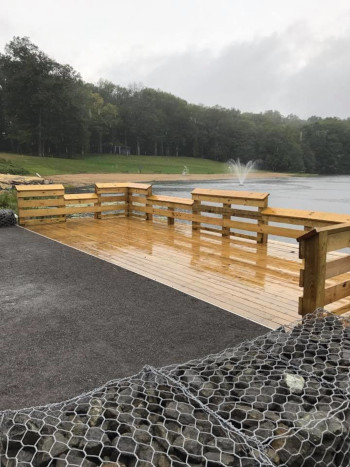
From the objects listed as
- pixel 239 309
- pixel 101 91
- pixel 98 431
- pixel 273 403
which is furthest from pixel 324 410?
pixel 101 91

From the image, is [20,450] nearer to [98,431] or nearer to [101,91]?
[98,431]

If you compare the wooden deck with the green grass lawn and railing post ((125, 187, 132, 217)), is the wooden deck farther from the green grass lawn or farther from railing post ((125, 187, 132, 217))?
the green grass lawn

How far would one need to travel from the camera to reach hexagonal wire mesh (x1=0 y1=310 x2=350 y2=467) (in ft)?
5.78

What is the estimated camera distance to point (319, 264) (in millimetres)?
3174

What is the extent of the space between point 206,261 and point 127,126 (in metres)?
66.4

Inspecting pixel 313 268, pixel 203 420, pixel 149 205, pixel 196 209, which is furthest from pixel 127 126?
pixel 203 420

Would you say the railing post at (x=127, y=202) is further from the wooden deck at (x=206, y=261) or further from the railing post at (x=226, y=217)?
the railing post at (x=226, y=217)

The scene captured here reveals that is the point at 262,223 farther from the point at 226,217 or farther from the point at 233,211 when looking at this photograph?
the point at 226,217

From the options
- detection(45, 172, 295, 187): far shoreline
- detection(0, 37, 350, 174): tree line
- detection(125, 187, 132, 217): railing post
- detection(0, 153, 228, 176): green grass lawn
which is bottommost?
detection(45, 172, 295, 187): far shoreline

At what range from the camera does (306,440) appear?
6.16 ft

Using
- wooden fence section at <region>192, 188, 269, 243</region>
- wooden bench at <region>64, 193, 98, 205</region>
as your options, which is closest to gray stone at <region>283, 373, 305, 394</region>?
wooden fence section at <region>192, 188, 269, 243</region>

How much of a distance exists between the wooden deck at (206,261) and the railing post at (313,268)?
1.72 feet

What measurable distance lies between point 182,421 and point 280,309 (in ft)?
7.70

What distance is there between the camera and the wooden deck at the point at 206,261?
14.2ft
